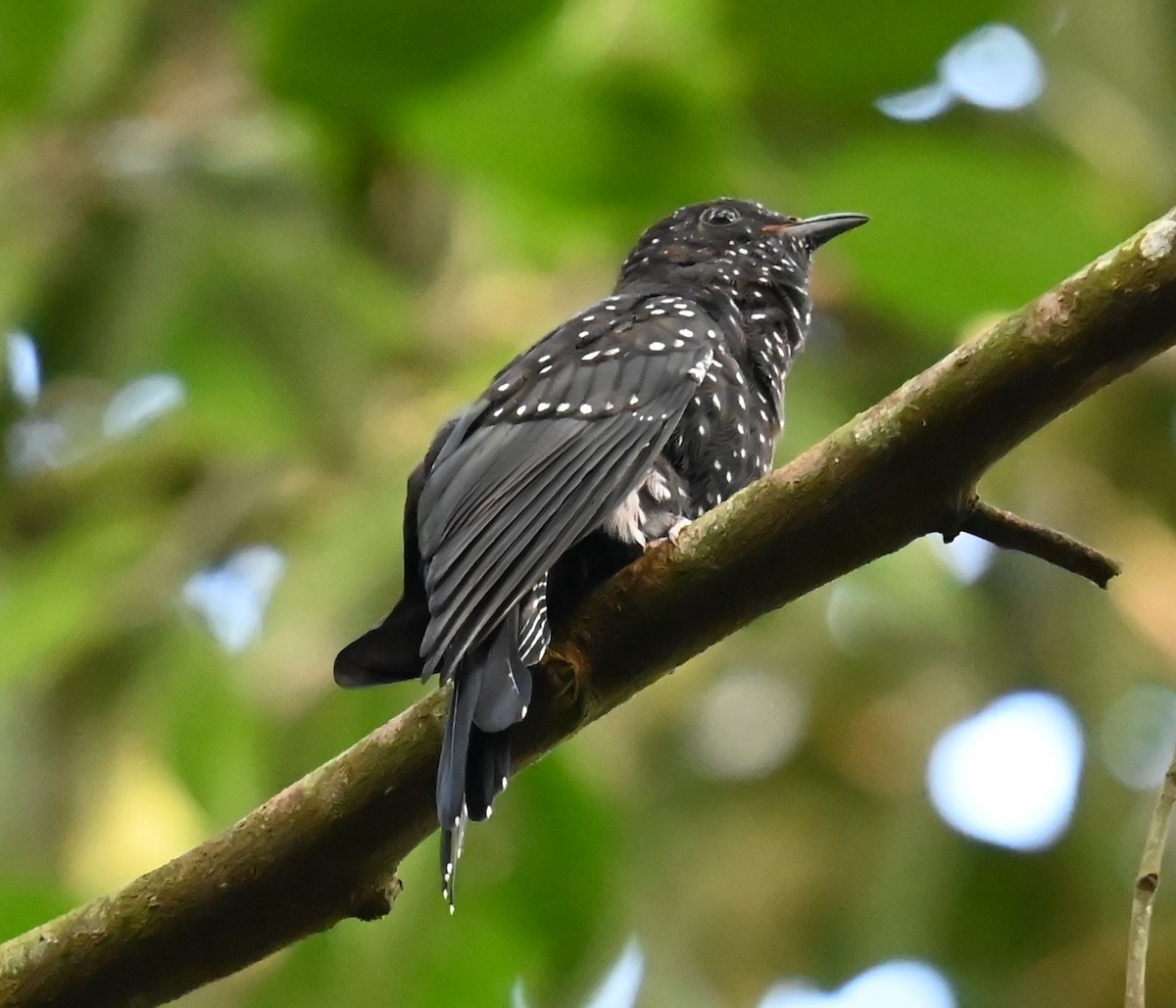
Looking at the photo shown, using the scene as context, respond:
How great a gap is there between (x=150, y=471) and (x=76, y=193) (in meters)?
1.11

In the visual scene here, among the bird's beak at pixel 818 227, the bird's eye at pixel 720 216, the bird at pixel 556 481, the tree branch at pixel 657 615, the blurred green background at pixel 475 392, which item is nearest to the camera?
the tree branch at pixel 657 615

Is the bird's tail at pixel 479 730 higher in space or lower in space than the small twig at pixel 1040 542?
higher

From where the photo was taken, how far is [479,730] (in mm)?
2104

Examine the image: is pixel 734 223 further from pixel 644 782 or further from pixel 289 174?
pixel 644 782

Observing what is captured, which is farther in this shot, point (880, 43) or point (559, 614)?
point (880, 43)

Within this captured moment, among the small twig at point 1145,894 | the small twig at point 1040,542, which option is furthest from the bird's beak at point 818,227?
the small twig at point 1145,894

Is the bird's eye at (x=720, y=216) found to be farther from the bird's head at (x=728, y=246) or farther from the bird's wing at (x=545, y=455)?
the bird's wing at (x=545, y=455)

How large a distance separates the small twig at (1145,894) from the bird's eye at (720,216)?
6.66ft

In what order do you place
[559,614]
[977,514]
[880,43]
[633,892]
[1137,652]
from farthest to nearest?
1. [1137,652]
2. [633,892]
3. [880,43]
4. [559,614]
5. [977,514]

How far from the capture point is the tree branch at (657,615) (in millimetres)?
1906

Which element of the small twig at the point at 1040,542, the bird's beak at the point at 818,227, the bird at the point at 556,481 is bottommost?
the small twig at the point at 1040,542

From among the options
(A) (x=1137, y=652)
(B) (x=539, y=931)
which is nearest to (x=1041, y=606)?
(A) (x=1137, y=652)

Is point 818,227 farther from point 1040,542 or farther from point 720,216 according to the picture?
point 1040,542

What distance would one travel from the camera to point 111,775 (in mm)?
4168
